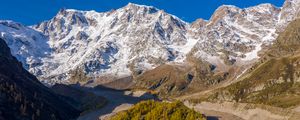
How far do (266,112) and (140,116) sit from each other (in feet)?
199

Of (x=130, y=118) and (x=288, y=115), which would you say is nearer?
(x=130, y=118)

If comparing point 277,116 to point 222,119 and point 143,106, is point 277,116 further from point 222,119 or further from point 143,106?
point 143,106

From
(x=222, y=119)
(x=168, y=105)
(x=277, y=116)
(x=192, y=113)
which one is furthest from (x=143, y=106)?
(x=277, y=116)

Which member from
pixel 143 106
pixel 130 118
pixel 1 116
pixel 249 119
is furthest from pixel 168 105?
pixel 1 116

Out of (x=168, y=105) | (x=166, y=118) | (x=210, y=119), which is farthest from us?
(x=210, y=119)

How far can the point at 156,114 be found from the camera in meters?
164

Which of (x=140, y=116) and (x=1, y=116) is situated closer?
(x=140, y=116)

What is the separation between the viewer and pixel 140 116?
164 metres

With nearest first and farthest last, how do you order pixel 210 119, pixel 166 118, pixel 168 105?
1. pixel 166 118
2. pixel 168 105
3. pixel 210 119

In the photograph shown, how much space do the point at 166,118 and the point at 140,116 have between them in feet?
33.8

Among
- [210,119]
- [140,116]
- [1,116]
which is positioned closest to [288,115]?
[210,119]

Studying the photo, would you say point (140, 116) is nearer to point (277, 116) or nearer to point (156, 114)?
point (156, 114)

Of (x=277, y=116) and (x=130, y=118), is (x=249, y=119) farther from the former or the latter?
(x=130, y=118)

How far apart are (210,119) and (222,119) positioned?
6.08 m
